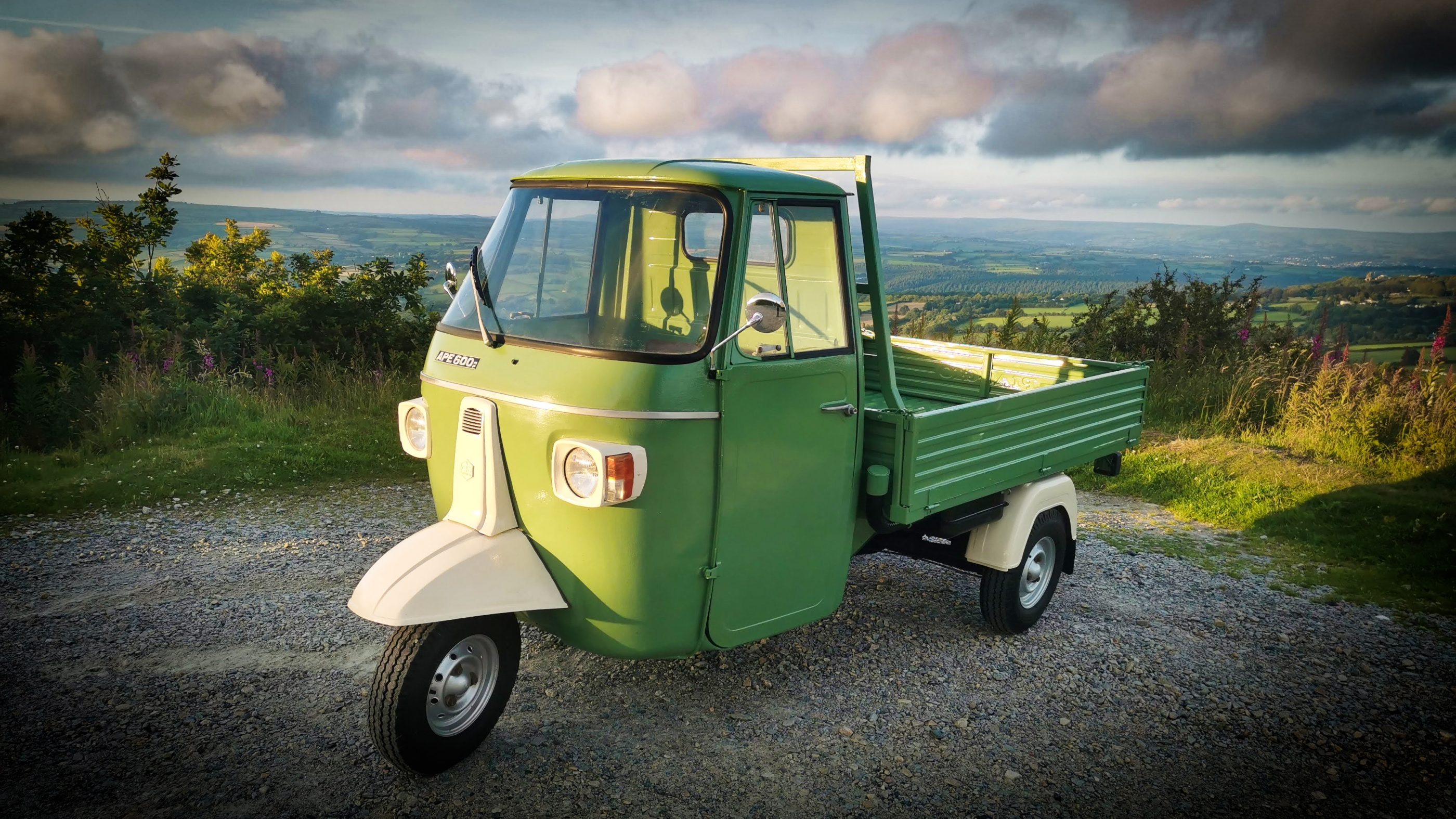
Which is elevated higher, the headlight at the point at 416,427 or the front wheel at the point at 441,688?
the headlight at the point at 416,427

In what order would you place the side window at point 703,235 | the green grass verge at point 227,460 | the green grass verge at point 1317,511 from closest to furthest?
the side window at point 703,235, the green grass verge at point 1317,511, the green grass verge at point 227,460

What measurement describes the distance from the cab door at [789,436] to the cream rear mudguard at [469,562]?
76 cm

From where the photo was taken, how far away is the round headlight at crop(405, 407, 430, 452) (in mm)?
4113

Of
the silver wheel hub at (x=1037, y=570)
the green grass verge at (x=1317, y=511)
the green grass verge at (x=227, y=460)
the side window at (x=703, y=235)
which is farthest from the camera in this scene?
the green grass verge at (x=227, y=460)

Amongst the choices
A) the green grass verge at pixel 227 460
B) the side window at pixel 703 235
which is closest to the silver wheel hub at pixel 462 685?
the side window at pixel 703 235

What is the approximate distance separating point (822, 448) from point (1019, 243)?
16174 millimetres

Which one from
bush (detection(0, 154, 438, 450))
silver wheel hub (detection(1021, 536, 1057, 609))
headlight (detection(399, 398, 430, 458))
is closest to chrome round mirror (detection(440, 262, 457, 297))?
headlight (detection(399, 398, 430, 458))

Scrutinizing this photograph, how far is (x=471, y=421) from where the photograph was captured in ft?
12.6

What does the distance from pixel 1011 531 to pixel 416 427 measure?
9.77ft

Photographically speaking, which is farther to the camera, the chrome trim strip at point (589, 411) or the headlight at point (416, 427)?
the headlight at point (416, 427)

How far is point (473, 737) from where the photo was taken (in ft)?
12.1

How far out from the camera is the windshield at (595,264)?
3771 millimetres

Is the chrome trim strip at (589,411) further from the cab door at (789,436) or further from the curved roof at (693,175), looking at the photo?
the curved roof at (693,175)

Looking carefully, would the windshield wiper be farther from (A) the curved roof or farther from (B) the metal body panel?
(A) the curved roof
